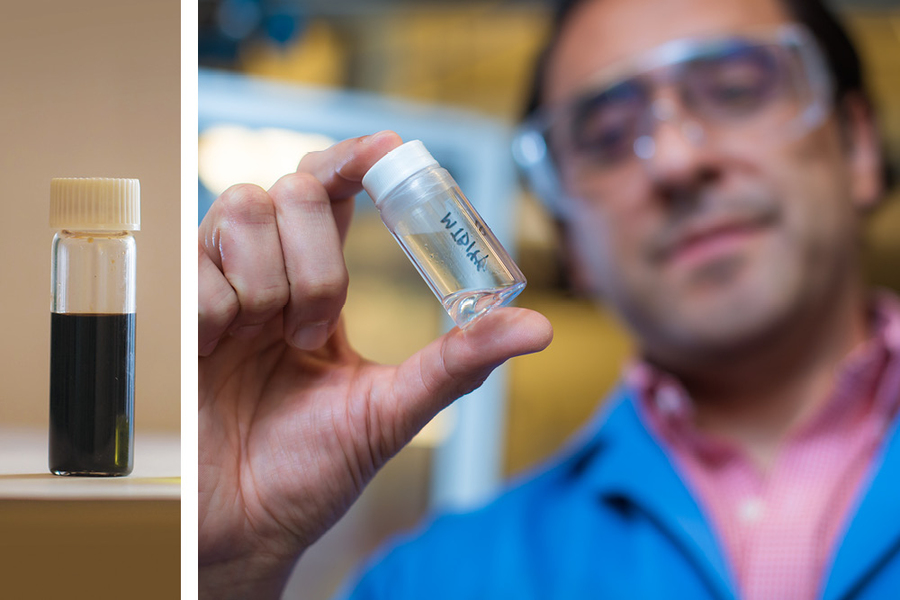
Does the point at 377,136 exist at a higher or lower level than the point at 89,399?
higher

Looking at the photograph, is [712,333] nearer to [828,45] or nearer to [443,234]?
[828,45]

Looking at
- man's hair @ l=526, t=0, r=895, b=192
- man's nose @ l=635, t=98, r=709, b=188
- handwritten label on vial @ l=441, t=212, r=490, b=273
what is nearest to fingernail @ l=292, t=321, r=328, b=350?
handwritten label on vial @ l=441, t=212, r=490, b=273

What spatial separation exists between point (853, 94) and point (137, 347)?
125 centimetres

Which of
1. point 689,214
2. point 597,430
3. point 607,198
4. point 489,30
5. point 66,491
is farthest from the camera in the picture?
point 489,30

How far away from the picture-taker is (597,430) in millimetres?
1148

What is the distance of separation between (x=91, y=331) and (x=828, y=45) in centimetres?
123

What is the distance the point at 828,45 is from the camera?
45.5 inches

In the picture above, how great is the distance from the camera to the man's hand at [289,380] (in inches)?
15.6

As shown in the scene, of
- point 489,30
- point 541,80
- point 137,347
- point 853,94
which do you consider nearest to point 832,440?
point 853,94

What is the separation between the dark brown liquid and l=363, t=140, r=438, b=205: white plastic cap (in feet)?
0.54

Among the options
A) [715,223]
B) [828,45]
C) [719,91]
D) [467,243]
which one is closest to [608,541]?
[715,223]

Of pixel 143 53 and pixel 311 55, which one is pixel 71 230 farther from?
pixel 311 55

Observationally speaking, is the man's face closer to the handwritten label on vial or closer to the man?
the man

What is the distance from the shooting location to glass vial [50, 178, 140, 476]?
0.36 m
